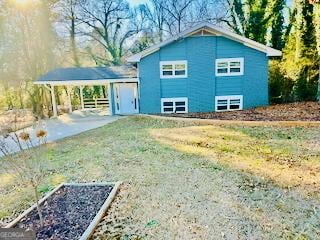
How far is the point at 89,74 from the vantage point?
1847cm

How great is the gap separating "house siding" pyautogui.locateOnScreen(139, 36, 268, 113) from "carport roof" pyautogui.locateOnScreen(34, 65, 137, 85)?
1495 mm

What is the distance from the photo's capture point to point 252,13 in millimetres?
21484

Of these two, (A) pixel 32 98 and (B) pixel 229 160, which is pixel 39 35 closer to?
(A) pixel 32 98

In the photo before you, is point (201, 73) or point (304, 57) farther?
point (304, 57)

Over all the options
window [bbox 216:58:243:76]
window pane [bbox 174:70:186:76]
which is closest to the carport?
window pane [bbox 174:70:186:76]

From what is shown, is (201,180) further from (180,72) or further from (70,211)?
(180,72)

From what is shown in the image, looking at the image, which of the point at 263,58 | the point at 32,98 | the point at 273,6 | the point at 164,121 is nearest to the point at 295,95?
the point at 263,58

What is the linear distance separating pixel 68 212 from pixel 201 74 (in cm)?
1350

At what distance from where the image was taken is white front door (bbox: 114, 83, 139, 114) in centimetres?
1820

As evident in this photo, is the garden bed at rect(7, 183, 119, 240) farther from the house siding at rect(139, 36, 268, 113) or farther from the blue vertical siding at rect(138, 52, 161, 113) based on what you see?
the house siding at rect(139, 36, 268, 113)

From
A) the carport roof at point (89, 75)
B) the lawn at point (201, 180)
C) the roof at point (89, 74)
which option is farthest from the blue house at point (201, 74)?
the lawn at point (201, 180)

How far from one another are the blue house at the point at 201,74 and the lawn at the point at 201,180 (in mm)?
6549

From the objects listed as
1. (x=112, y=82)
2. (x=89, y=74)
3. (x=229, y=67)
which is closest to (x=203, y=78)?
(x=229, y=67)

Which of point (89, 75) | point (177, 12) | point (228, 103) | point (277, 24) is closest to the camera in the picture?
point (228, 103)
